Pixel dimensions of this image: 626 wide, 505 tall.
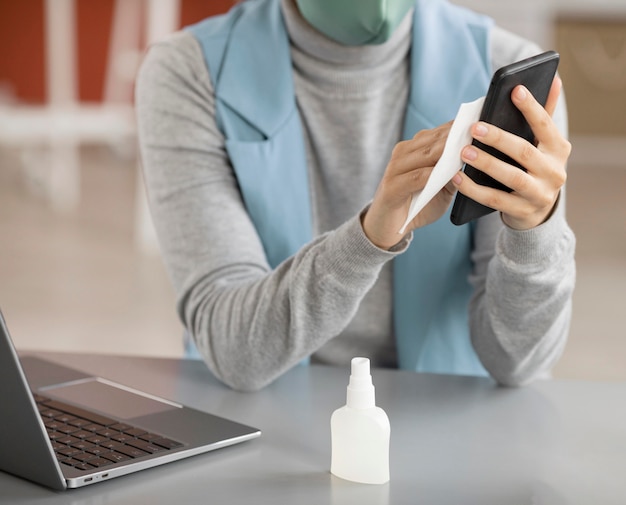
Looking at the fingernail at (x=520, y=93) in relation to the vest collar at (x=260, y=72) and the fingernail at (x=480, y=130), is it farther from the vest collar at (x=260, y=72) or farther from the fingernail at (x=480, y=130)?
the vest collar at (x=260, y=72)

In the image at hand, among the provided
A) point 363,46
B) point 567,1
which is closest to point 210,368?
point 363,46

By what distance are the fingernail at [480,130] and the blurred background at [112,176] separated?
2373 mm

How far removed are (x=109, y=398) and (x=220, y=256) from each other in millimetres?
271

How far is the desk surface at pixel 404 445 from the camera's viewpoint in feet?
2.93

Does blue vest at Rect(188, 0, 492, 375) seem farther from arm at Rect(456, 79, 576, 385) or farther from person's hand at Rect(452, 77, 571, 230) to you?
person's hand at Rect(452, 77, 571, 230)

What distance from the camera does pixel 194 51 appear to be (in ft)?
4.80

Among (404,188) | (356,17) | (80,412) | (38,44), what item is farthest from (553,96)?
(38,44)

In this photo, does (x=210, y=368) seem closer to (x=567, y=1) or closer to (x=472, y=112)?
(x=472, y=112)

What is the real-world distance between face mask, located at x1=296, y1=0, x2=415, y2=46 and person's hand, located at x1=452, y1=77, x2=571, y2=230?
1.10ft

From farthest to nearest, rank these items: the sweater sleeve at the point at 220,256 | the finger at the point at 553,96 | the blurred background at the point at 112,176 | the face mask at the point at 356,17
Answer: the blurred background at the point at 112,176 → the face mask at the point at 356,17 → the sweater sleeve at the point at 220,256 → the finger at the point at 553,96

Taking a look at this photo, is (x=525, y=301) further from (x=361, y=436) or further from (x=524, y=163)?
(x=361, y=436)

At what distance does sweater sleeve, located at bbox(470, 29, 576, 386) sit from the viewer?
3.77 ft

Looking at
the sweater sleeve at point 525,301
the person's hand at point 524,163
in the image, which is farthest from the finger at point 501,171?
the sweater sleeve at point 525,301

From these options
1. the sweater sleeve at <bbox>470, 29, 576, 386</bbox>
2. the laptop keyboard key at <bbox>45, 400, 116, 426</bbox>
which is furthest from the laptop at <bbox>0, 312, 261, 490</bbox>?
the sweater sleeve at <bbox>470, 29, 576, 386</bbox>
